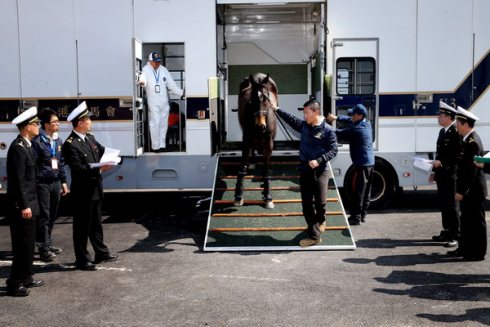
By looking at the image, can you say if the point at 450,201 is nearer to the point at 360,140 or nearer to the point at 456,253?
the point at 456,253

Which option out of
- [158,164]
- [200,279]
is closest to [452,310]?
[200,279]

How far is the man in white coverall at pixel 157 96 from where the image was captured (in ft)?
33.5

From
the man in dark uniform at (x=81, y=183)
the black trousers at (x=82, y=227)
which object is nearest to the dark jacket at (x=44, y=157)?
the man in dark uniform at (x=81, y=183)

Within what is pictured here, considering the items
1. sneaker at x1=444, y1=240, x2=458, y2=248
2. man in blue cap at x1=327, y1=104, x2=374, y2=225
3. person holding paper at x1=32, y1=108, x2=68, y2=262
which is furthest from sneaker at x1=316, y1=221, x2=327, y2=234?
person holding paper at x1=32, y1=108, x2=68, y2=262

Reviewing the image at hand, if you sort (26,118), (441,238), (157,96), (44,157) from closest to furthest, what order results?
(26,118) < (44,157) < (441,238) < (157,96)

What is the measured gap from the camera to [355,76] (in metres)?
10.3

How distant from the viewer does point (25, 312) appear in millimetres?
5645

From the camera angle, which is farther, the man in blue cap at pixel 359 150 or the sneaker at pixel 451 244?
the man in blue cap at pixel 359 150

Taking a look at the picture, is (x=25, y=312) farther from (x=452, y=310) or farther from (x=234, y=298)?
(x=452, y=310)

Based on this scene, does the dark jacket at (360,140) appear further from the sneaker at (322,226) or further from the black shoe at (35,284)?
the black shoe at (35,284)

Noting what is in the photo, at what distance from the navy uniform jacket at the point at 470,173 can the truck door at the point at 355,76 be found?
3.20 m

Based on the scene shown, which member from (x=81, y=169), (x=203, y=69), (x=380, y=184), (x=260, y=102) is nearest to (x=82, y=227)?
(x=81, y=169)

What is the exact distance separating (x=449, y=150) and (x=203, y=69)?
14.9 feet

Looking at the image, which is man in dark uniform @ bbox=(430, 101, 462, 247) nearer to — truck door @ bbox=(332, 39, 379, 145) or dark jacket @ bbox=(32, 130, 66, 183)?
truck door @ bbox=(332, 39, 379, 145)
